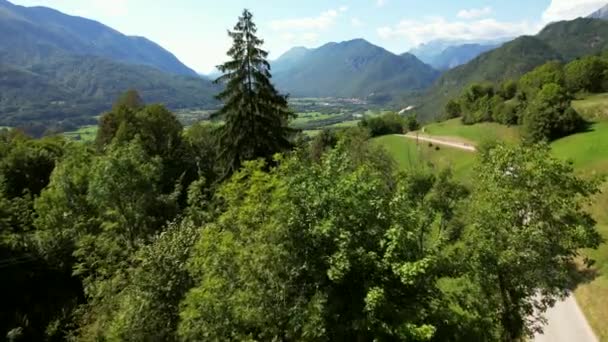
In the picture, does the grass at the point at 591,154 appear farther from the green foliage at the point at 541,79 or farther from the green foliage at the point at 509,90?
the green foliage at the point at 509,90

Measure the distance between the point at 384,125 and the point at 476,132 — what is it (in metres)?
26.2

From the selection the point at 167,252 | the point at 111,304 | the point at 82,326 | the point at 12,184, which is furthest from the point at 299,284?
the point at 12,184

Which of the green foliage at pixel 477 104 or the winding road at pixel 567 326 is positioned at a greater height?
the green foliage at pixel 477 104

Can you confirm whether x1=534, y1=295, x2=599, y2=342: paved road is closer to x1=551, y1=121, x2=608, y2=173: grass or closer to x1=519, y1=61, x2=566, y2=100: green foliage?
x1=551, y1=121, x2=608, y2=173: grass

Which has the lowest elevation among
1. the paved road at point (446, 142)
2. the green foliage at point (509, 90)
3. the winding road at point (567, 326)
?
the winding road at point (567, 326)

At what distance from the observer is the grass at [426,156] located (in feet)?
215

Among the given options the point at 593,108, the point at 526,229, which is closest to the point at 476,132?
the point at 593,108

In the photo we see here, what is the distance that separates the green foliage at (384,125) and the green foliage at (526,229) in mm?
85946

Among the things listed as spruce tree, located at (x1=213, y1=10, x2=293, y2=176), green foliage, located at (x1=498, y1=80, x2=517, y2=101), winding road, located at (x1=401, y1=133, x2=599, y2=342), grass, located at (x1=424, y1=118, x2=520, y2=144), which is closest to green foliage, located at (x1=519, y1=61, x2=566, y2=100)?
green foliage, located at (x1=498, y1=80, x2=517, y2=101)

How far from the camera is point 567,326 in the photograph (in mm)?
24688

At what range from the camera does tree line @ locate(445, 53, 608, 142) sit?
6406 centimetres

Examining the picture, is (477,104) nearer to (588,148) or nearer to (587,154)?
(588,148)

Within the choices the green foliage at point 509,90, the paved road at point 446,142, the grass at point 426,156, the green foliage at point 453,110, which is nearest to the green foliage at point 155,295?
the grass at point 426,156

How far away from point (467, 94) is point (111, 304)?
338ft
